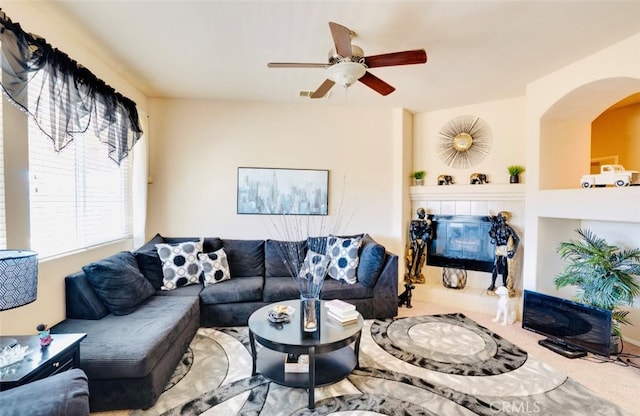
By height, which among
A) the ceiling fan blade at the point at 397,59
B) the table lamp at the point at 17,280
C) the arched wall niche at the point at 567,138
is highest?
the ceiling fan blade at the point at 397,59

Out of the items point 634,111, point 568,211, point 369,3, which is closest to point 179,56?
point 369,3

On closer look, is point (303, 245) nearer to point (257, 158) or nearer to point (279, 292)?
point (279, 292)

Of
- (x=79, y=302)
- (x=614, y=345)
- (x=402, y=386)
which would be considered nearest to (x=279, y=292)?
(x=402, y=386)

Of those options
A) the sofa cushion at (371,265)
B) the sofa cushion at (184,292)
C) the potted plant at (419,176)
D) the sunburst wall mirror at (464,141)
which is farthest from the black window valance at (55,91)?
the sunburst wall mirror at (464,141)

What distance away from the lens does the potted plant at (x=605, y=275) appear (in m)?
2.42

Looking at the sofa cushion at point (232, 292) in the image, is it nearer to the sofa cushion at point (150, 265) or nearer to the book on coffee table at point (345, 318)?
the sofa cushion at point (150, 265)

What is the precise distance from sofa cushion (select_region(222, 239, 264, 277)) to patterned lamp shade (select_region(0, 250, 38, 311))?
2.19 m

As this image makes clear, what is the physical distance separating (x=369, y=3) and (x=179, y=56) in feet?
6.12

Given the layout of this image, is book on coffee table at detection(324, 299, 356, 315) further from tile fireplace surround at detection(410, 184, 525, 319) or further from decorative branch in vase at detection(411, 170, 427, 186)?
decorative branch in vase at detection(411, 170, 427, 186)

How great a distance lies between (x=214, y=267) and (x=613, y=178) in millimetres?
4036

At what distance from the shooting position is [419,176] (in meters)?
4.25

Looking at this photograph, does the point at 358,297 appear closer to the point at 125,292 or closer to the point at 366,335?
the point at 366,335

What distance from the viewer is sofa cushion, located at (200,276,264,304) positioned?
304cm

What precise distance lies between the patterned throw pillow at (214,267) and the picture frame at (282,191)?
2.81ft
